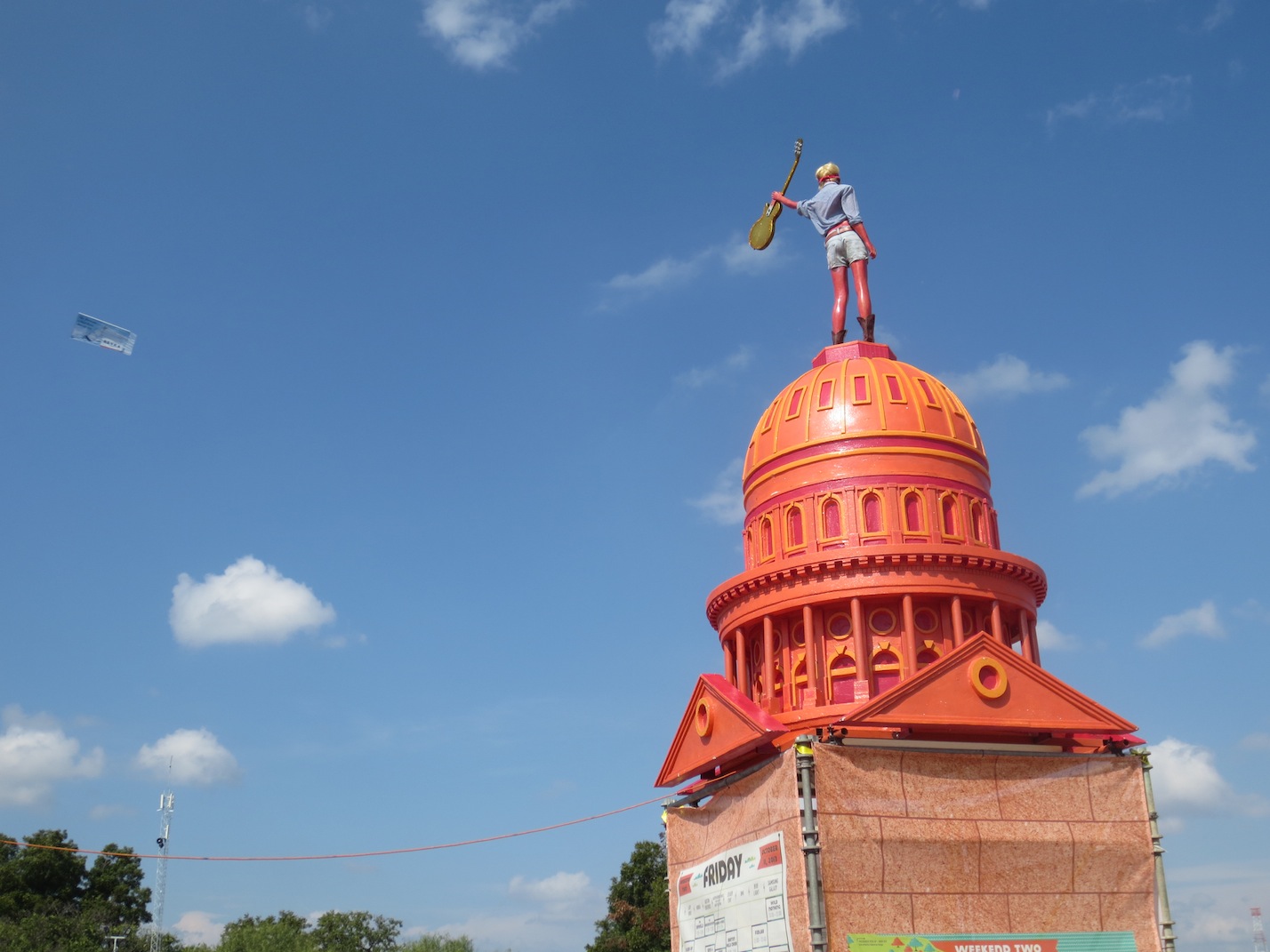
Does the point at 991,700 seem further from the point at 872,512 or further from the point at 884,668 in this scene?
the point at 872,512

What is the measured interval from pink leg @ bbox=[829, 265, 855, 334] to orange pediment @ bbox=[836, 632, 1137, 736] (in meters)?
12.8

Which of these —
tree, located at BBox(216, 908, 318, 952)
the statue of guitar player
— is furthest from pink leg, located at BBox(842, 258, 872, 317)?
tree, located at BBox(216, 908, 318, 952)

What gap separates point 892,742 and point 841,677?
19.2 feet

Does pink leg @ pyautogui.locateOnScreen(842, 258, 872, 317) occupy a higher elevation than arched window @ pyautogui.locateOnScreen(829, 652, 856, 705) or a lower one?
higher

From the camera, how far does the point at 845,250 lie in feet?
119

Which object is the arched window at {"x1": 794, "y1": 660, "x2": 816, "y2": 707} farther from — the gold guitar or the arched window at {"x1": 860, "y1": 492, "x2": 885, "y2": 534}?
the gold guitar

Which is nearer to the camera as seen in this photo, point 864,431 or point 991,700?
point 991,700

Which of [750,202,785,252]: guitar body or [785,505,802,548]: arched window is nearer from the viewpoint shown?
[785,505,802,548]: arched window

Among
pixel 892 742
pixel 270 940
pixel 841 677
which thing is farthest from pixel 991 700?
pixel 270 940

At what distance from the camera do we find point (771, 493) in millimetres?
33062

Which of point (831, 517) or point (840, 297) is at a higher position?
point (840, 297)

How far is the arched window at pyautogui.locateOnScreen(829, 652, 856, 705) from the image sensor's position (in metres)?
29.6

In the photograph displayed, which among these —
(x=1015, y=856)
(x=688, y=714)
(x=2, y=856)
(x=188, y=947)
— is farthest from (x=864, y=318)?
(x=2, y=856)

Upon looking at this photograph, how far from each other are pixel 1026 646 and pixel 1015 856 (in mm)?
8147
